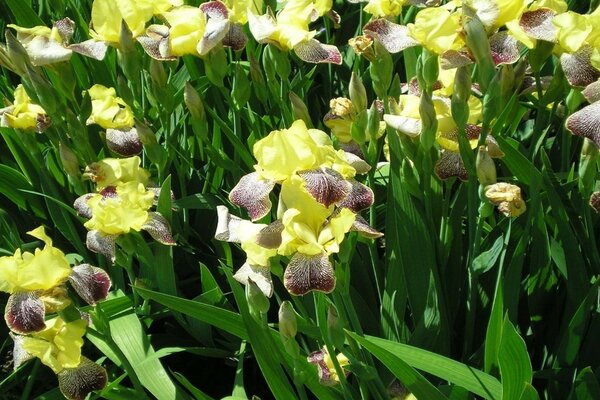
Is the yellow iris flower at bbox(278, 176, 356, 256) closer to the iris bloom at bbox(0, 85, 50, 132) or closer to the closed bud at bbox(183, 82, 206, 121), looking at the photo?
the closed bud at bbox(183, 82, 206, 121)

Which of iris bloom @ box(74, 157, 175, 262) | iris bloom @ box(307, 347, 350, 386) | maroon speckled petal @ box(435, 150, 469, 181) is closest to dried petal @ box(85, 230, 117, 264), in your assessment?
iris bloom @ box(74, 157, 175, 262)

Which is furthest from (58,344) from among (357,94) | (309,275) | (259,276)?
(357,94)

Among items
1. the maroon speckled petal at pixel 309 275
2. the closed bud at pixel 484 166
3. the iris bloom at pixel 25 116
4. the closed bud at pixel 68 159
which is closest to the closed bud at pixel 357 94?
the closed bud at pixel 484 166

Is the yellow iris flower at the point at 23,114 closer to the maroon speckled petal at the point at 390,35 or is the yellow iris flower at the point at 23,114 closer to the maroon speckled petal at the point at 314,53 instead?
the maroon speckled petal at the point at 314,53

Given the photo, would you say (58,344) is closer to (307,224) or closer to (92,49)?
(307,224)

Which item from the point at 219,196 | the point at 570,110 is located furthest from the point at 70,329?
the point at 570,110

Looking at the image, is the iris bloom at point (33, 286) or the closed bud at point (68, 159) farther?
the closed bud at point (68, 159)

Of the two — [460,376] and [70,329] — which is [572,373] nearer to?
[460,376]
